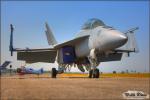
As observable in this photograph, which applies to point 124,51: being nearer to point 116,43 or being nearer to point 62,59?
point 62,59

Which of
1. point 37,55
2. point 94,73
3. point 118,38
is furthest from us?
point 37,55

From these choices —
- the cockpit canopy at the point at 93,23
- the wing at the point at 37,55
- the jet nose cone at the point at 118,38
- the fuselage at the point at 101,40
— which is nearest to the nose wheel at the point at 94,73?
the fuselage at the point at 101,40

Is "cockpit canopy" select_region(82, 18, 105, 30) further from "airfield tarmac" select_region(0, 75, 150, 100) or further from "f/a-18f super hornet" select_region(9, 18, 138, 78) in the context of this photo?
"airfield tarmac" select_region(0, 75, 150, 100)

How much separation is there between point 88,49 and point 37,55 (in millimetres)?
9964

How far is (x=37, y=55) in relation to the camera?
101 feet

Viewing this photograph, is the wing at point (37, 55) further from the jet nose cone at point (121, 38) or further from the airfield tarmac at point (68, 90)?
the airfield tarmac at point (68, 90)

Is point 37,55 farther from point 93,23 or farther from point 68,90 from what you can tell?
point 68,90

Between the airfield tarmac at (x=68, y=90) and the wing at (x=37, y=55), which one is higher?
the wing at (x=37, y=55)

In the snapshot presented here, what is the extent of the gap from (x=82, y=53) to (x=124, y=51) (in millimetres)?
6886

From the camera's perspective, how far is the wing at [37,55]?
29316mm

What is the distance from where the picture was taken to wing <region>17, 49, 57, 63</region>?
1154 inches

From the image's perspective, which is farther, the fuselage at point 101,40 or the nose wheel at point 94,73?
the nose wheel at point 94,73

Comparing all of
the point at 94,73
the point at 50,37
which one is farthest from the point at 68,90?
the point at 50,37

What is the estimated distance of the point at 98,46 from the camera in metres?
20.8
